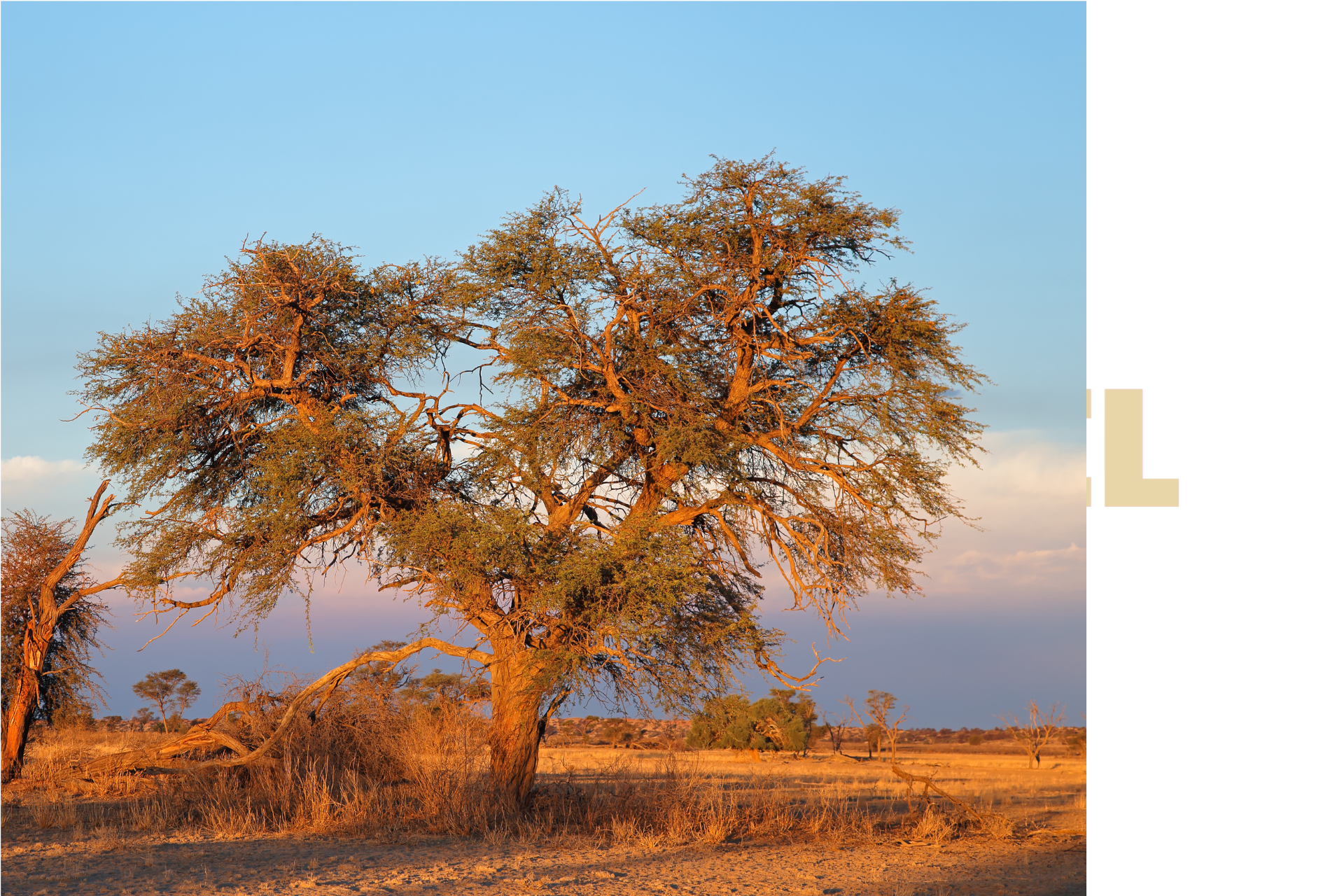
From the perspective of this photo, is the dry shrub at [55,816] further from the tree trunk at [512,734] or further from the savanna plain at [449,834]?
the tree trunk at [512,734]

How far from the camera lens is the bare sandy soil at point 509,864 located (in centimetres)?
926

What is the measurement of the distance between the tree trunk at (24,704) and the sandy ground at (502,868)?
5924mm

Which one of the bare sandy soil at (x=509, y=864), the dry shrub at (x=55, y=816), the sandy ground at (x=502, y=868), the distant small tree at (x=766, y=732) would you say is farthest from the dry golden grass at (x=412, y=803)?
the distant small tree at (x=766, y=732)

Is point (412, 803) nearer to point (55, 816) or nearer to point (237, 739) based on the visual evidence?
point (237, 739)

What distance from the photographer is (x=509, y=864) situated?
34.2ft

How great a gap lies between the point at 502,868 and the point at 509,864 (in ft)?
0.80

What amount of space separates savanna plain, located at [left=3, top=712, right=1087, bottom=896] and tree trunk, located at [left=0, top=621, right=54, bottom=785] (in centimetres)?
35

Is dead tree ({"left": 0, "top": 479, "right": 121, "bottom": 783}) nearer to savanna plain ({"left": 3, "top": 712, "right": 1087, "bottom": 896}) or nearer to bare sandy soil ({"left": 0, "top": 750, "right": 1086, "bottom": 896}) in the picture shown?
savanna plain ({"left": 3, "top": 712, "right": 1087, "bottom": 896})

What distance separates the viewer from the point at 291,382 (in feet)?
47.7

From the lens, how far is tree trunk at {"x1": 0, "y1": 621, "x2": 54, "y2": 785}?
16922 mm

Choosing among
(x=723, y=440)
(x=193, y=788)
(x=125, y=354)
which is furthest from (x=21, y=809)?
(x=723, y=440)

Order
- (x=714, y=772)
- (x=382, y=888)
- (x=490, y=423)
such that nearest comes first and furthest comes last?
(x=382, y=888) < (x=490, y=423) < (x=714, y=772)
